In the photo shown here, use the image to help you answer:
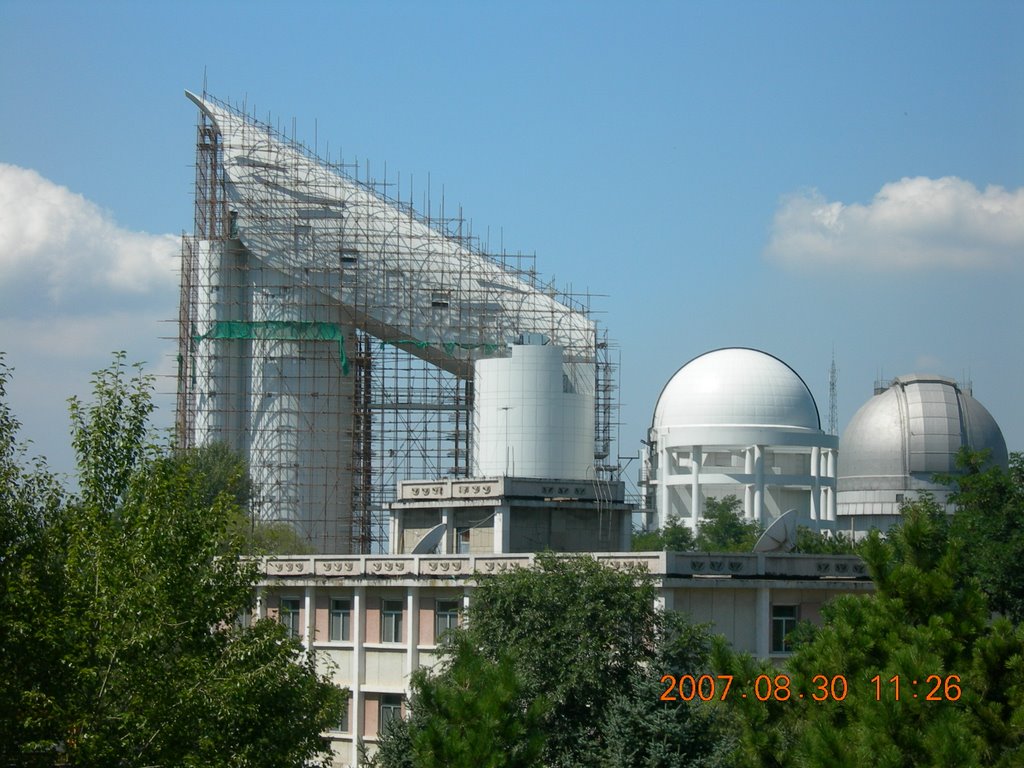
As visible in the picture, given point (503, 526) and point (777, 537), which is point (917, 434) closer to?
point (503, 526)

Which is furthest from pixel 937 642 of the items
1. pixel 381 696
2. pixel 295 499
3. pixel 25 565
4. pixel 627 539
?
pixel 295 499

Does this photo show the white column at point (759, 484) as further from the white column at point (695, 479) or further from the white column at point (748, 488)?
the white column at point (695, 479)

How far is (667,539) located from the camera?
72.9 metres

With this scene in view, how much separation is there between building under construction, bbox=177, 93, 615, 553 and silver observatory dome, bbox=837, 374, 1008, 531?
26208mm

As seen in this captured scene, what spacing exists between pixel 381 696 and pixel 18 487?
16.4 meters

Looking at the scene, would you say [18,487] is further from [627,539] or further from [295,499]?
[295,499]

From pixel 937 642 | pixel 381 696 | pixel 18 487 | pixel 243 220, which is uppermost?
pixel 243 220

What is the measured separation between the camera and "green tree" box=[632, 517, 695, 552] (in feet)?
236

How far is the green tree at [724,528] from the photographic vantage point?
70.5 m

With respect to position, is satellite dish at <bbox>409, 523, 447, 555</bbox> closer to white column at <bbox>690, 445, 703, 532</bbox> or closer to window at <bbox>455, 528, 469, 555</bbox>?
window at <bbox>455, 528, 469, 555</bbox>

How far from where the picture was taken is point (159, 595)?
20.2 meters

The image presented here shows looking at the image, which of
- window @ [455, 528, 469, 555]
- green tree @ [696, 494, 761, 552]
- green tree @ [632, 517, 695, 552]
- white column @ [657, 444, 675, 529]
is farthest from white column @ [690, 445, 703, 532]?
window @ [455, 528, 469, 555]
